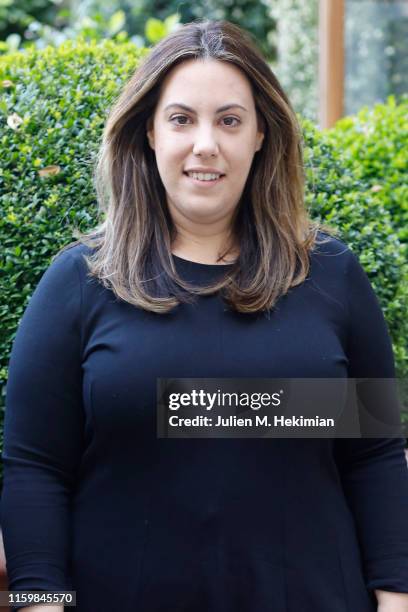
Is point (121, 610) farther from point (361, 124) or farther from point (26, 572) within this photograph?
point (361, 124)

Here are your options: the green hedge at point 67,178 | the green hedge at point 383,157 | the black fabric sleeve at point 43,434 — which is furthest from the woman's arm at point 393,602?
the green hedge at point 383,157

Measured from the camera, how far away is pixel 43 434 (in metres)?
2.19

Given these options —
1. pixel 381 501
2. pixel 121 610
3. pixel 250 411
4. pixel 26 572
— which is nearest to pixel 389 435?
pixel 381 501

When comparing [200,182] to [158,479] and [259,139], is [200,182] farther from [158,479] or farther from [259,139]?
[158,479]

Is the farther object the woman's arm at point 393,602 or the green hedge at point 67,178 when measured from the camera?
the green hedge at point 67,178

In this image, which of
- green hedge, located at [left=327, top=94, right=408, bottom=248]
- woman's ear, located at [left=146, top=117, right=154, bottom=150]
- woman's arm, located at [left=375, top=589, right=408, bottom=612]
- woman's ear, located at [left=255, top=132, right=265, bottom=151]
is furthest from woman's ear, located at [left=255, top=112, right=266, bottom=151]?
woman's arm, located at [left=375, top=589, right=408, bottom=612]

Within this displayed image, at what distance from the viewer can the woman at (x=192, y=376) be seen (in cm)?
215

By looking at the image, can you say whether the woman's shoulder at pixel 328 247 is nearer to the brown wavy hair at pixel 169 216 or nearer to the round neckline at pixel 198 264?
the brown wavy hair at pixel 169 216

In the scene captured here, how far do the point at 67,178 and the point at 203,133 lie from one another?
2.23 ft

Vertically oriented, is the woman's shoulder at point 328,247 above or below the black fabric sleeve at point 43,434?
above

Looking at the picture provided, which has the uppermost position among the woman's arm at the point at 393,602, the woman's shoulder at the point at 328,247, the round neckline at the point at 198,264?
the woman's shoulder at the point at 328,247

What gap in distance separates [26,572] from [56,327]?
21.5 inches

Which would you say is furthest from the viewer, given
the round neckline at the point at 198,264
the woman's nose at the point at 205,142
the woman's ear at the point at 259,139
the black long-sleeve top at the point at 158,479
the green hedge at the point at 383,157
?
the green hedge at the point at 383,157

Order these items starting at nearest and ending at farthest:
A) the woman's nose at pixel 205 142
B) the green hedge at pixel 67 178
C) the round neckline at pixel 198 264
A: the woman's nose at pixel 205 142 < the round neckline at pixel 198 264 < the green hedge at pixel 67 178
